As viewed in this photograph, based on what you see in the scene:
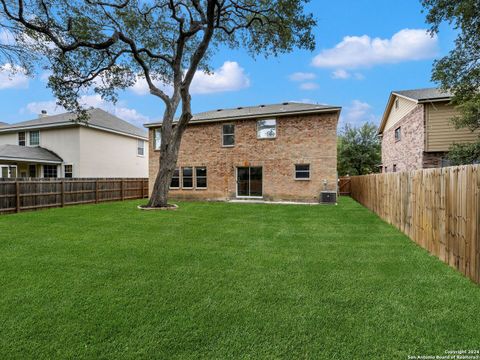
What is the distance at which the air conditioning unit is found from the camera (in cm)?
1434

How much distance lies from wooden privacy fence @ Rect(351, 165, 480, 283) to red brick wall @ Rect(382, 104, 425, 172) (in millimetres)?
8399

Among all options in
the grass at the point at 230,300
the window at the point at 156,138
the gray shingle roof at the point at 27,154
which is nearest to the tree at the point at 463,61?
the grass at the point at 230,300

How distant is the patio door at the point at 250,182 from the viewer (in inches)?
642

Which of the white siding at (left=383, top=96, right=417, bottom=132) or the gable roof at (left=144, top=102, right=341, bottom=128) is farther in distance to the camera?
the white siding at (left=383, top=96, right=417, bottom=132)

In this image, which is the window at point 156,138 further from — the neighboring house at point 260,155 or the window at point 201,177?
the window at point 201,177

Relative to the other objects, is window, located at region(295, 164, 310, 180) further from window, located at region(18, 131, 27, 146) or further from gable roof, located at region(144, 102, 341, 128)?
window, located at region(18, 131, 27, 146)

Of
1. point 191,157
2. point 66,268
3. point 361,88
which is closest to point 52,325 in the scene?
point 66,268

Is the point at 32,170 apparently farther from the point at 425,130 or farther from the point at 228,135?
the point at 425,130

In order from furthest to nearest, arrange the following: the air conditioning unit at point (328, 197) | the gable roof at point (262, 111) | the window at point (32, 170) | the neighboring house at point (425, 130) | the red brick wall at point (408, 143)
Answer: the window at point (32, 170) → the gable roof at point (262, 111) → the air conditioning unit at point (328, 197) → the red brick wall at point (408, 143) → the neighboring house at point (425, 130)

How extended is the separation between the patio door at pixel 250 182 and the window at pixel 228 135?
1.64 m

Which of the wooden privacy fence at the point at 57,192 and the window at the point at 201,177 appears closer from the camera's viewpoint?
the wooden privacy fence at the point at 57,192

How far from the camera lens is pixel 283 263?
4.68 meters

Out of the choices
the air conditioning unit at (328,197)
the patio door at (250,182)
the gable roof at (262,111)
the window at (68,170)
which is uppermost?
the gable roof at (262,111)

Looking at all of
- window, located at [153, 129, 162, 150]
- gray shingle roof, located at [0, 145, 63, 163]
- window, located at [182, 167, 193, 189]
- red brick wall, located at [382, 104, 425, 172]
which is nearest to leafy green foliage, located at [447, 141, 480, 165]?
red brick wall, located at [382, 104, 425, 172]
